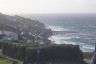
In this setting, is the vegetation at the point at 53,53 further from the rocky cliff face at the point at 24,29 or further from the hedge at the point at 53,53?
the rocky cliff face at the point at 24,29

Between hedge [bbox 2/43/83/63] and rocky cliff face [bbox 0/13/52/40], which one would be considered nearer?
hedge [bbox 2/43/83/63]

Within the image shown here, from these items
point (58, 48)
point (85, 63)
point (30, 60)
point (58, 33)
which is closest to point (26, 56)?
point (30, 60)

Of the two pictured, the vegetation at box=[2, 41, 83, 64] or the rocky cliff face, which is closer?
the vegetation at box=[2, 41, 83, 64]

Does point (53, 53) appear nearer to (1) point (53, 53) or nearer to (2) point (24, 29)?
(1) point (53, 53)

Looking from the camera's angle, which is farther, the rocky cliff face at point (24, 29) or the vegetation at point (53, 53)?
the rocky cliff face at point (24, 29)

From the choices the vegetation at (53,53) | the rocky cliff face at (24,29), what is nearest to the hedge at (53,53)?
the vegetation at (53,53)

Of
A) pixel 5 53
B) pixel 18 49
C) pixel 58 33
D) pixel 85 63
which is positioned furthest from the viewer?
pixel 58 33

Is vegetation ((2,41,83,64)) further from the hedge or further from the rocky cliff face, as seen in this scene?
the rocky cliff face

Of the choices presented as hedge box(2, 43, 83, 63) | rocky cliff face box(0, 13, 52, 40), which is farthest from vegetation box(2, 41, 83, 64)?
rocky cliff face box(0, 13, 52, 40)

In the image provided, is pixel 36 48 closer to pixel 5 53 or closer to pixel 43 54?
pixel 43 54

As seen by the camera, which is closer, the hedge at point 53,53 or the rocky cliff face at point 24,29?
the hedge at point 53,53

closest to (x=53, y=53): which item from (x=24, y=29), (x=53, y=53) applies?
(x=53, y=53)
